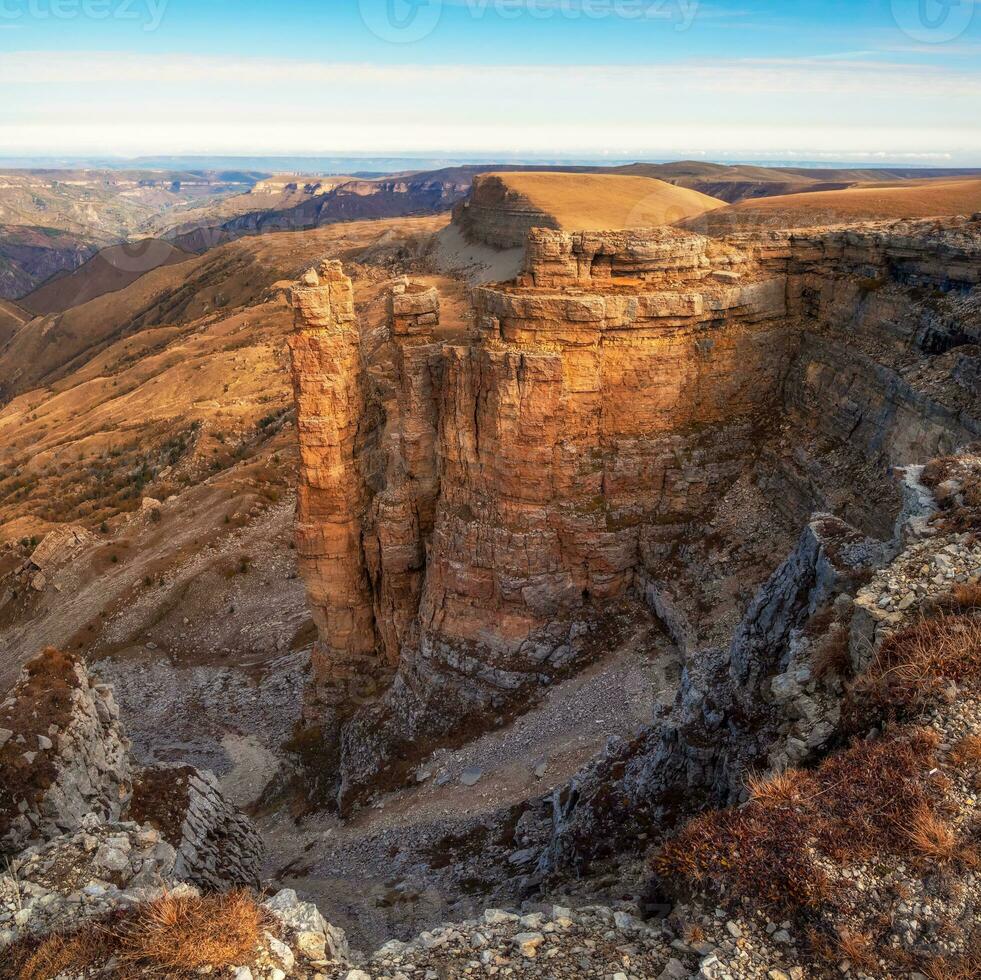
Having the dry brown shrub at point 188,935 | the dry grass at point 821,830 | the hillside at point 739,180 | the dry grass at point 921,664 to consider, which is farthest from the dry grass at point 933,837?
the hillside at point 739,180

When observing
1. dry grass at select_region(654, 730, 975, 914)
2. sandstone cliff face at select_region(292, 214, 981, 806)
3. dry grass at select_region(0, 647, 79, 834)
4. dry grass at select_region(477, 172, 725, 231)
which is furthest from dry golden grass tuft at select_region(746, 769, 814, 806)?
dry grass at select_region(477, 172, 725, 231)

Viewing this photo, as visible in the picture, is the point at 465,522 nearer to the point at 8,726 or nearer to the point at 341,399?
the point at 341,399

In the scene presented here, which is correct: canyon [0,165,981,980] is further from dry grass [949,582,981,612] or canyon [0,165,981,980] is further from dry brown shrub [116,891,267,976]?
dry brown shrub [116,891,267,976]

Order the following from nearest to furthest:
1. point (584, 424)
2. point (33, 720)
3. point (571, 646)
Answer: point (33, 720) < point (584, 424) < point (571, 646)

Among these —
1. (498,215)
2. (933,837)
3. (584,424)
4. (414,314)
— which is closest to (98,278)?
(498,215)

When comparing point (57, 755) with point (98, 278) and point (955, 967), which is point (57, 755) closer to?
point (955, 967)

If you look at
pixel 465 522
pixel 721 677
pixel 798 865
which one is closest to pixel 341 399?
pixel 465 522
